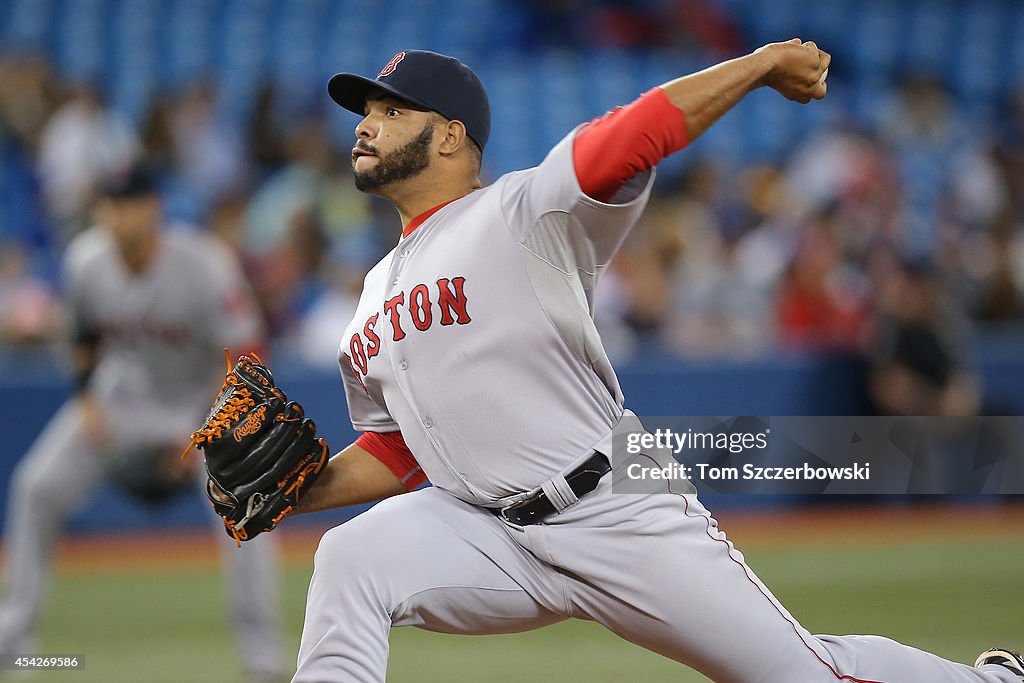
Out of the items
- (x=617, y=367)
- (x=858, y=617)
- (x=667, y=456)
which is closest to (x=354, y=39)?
(x=617, y=367)

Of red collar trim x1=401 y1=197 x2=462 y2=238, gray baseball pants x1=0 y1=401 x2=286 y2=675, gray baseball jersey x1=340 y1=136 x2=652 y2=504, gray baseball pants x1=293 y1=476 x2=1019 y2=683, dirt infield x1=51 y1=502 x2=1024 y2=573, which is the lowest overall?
dirt infield x1=51 y1=502 x2=1024 y2=573

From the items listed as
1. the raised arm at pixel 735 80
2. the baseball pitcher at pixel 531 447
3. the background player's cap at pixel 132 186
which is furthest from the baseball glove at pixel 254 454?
the background player's cap at pixel 132 186

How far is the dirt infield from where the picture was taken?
907cm

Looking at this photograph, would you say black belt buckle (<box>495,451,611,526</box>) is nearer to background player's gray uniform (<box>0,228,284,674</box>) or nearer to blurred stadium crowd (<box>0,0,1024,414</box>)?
background player's gray uniform (<box>0,228,284,674</box>)

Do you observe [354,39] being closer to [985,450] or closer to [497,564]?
[985,450]

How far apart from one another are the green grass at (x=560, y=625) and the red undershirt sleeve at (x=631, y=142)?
2837 millimetres

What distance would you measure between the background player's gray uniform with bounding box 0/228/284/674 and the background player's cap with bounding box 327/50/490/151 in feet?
9.82

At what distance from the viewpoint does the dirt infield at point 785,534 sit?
9.07 metres

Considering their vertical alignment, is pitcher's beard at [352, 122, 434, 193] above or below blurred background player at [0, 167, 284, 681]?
above

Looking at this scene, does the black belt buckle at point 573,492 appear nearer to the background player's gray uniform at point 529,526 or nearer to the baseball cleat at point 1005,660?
the background player's gray uniform at point 529,526

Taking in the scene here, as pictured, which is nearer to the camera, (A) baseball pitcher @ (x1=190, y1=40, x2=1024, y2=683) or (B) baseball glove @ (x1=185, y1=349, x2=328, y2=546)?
(A) baseball pitcher @ (x1=190, y1=40, x2=1024, y2=683)

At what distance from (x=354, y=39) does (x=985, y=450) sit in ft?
23.4

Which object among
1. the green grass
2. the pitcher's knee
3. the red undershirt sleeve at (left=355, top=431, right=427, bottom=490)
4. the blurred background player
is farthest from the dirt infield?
the red undershirt sleeve at (left=355, top=431, right=427, bottom=490)

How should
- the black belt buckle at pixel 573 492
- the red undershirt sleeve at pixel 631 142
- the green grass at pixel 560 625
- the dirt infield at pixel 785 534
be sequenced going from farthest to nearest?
the dirt infield at pixel 785 534, the green grass at pixel 560 625, the black belt buckle at pixel 573 492, the red undershirt sleeve at pixel 631 142
